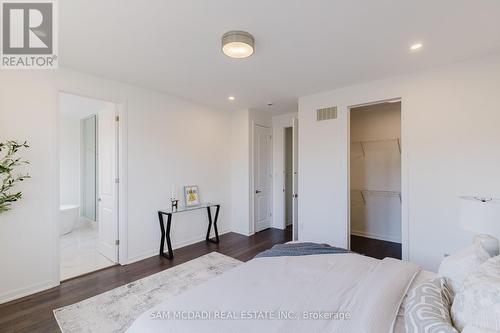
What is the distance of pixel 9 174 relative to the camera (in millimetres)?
2404

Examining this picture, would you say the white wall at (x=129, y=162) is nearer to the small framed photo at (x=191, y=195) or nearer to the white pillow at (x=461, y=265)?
the small framed photo at (x=191, y=195)

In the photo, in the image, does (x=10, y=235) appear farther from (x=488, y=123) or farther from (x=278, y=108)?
(x=488, y=123)

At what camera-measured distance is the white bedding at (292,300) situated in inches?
44.6

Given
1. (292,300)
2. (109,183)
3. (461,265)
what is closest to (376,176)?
(461,265)

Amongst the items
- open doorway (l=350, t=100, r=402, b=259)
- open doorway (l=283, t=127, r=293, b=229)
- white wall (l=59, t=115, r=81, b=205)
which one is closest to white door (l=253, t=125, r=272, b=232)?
open doorway (l=283, t=127, r=293, b=229)

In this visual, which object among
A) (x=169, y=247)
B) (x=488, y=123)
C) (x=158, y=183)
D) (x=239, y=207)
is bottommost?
(x=169, y=247)

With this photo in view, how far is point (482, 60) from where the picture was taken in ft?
8.45

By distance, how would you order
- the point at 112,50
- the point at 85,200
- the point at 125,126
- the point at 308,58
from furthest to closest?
1. the point at 85,200
2. the point at 125,126
3. the point at 308,58
4. the point at 112,50

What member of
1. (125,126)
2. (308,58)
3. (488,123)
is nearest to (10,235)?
(125,126)

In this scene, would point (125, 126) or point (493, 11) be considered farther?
point (125, 126)

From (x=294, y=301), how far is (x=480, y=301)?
814mm

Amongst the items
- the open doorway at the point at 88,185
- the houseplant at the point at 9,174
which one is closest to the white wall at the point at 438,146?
the open doorway at the point at 88,185

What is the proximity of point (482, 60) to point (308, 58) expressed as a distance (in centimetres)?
186

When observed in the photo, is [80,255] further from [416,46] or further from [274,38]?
[416,46]
